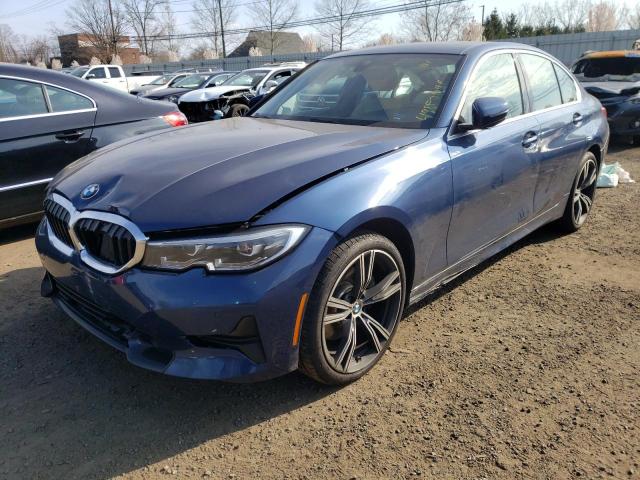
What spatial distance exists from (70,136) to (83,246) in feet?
8.72

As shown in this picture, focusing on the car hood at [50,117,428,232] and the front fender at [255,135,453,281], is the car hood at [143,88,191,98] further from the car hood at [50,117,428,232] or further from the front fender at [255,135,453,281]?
the front fender at [255,135,453,281]

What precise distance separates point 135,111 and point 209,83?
10921mm

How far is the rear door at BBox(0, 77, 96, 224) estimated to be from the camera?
4.39 meters

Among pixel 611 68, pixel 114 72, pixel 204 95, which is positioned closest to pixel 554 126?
pixel 611 68

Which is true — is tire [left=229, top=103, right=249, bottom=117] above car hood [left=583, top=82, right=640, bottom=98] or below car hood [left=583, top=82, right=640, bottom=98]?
below

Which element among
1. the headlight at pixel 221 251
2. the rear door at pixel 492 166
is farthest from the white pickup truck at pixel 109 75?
the headlight at pixel 221 251

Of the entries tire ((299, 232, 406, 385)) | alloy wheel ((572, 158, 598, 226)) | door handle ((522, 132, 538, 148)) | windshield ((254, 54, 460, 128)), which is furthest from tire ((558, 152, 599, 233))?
tire ((299, 232, 406, 385))

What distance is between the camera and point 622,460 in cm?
221

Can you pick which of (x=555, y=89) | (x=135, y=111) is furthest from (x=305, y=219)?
(x=135, y=111)

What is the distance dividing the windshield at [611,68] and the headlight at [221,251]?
1029 cm

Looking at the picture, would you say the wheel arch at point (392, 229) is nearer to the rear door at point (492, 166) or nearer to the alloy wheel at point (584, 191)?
the rear door at point (492, 166)

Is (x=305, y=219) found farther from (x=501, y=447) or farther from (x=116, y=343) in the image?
(x=501, y=447)

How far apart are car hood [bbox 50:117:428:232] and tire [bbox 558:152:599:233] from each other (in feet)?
7.59

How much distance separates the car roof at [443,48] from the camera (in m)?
3.53
